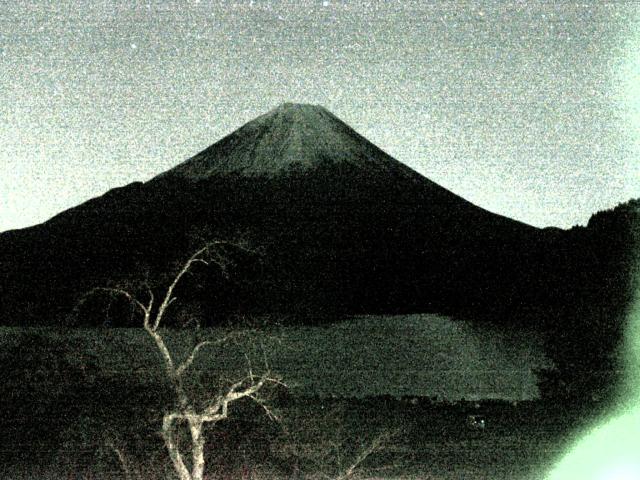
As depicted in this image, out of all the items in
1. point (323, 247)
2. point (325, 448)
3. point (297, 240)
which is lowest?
point (325, 448)

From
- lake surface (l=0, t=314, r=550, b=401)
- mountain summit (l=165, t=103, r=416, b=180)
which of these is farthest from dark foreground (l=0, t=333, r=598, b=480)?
mountain summit (l=165, t=103, r=416, b=180)

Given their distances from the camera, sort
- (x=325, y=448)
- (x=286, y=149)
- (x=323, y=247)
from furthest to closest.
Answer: (x=286, y=149) < (x=323, y=247) < (x=325, y=448)

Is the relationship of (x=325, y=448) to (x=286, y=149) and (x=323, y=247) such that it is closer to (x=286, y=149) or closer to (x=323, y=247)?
(x=323, y=247)

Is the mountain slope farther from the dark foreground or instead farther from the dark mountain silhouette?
the dark foreground

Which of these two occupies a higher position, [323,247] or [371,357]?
[323,247]

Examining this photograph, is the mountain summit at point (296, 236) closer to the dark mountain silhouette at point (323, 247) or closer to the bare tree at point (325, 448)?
the dark mountain silhouette at point (323, 247)

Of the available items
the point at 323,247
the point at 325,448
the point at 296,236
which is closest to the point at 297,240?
the point at 296,236

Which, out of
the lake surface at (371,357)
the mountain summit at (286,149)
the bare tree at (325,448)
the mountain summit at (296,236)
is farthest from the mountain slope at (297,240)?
the bare tree at (325,448)
